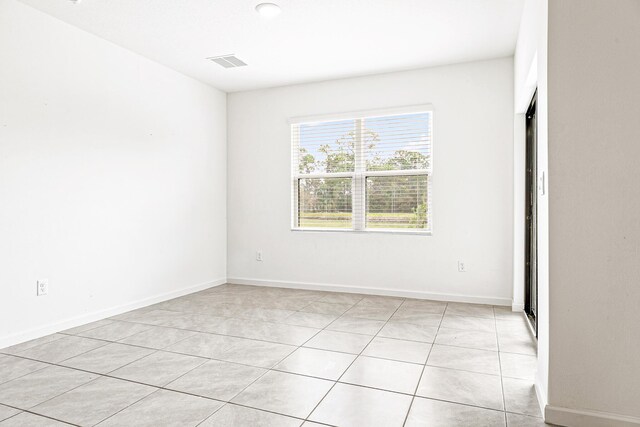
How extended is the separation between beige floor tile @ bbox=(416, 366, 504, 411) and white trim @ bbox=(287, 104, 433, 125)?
287 centimetres

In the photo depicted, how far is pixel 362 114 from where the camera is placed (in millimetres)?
4648

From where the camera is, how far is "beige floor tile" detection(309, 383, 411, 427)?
6.08 ft

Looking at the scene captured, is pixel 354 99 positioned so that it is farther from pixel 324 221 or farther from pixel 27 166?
pixel 27 166

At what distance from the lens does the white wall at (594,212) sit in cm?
172

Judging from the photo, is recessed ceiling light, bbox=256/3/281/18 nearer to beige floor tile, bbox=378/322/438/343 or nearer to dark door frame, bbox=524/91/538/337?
Answer: dark door frame, bbox=524/91/538/337

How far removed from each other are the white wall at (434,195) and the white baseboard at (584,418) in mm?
2407

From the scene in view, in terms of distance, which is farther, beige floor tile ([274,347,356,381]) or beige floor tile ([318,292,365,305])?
beige floor tile ([318,292,365,305])

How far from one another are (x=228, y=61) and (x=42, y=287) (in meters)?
2.70

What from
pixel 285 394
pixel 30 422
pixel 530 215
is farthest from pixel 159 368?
pixel 530 215

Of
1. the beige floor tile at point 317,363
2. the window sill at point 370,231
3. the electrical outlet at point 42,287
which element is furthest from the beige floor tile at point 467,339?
the electrical outlet at point 42,287

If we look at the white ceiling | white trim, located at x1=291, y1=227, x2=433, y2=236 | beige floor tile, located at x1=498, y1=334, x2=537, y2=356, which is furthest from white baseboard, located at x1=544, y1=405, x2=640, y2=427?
the white ceiling

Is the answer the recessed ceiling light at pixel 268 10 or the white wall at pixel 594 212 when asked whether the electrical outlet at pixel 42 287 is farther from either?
the white wall at pixel 594 212

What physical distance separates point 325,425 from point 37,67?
3.32 m

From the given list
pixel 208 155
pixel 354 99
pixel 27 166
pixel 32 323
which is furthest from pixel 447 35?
pixel 32 323
